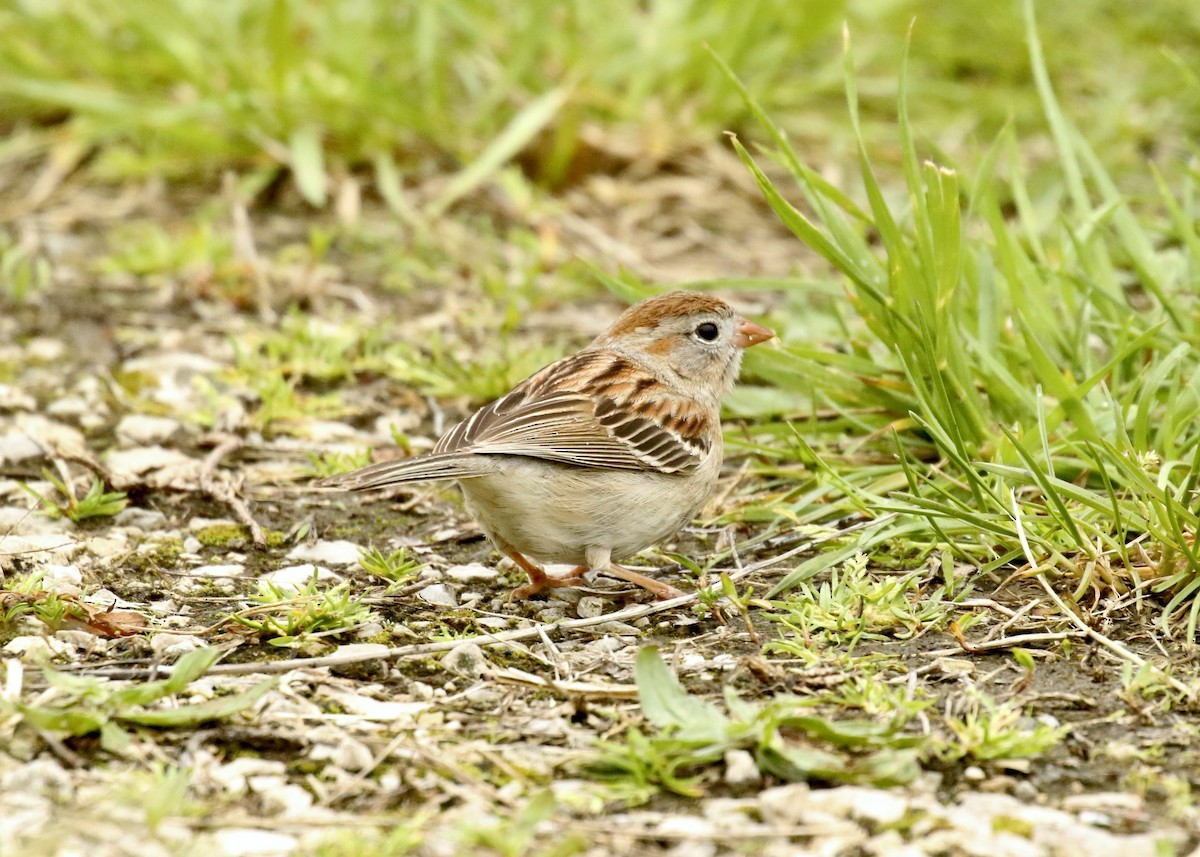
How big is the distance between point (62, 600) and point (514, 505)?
4.01 ft

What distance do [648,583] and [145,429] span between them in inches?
82.6

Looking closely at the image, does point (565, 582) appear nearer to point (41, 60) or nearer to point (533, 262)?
point (533, 262)

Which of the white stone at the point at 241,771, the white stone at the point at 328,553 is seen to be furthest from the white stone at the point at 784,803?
the white stone at the point at 328,553

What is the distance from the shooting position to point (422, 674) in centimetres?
361

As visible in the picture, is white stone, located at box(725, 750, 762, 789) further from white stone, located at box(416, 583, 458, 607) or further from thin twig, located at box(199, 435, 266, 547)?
thin twig, located at box(199, 435, 266, 547)

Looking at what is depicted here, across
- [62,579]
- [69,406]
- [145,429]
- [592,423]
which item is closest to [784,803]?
[592,423]

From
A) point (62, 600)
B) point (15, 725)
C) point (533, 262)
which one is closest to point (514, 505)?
point (62, 600)

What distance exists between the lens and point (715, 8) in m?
7.78

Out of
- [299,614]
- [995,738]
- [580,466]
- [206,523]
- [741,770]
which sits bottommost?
[206,523]

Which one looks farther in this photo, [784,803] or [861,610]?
[861,610]

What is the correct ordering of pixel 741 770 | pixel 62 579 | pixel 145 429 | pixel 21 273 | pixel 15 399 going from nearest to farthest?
pixel 741 770
pixel 62 579
pixel 145 429
pixel 15 399
pixel 21 273

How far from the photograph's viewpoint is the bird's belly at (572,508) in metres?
4.16

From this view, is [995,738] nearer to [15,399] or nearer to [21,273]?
[15,399]

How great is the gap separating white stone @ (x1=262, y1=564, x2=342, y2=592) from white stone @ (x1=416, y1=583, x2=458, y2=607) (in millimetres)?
268
